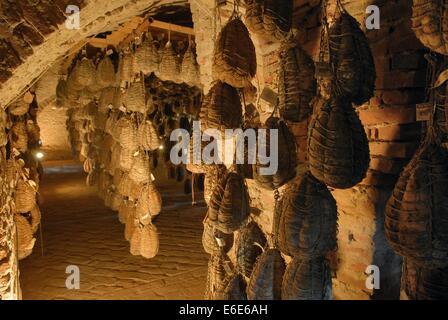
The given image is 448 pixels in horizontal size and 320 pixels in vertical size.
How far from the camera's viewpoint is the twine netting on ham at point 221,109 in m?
1.83

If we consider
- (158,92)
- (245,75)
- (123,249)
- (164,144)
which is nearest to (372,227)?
(245,75)

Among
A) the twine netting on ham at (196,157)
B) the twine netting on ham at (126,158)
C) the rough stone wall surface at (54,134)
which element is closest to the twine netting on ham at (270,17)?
the twine netting on ham at (196,157)

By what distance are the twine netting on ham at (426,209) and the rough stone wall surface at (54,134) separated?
59.1 ft

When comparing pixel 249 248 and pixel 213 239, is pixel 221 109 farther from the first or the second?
pixel 213 239

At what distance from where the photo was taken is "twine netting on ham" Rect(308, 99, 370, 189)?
4.49 ft

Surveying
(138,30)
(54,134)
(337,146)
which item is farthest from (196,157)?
(54,134)

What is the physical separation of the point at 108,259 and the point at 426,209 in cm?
466

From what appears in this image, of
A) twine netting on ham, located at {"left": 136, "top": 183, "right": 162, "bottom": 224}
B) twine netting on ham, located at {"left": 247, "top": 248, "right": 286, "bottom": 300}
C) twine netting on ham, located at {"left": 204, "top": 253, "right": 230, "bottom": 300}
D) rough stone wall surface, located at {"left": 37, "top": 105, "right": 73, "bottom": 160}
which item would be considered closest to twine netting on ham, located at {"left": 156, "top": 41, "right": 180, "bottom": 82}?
twine netting on ham, located at {"left": 136, "top": 183, "right": 162, "bottom": 224}

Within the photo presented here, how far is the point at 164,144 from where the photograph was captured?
11484 mm

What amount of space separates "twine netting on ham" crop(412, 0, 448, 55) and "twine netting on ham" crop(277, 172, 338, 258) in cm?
69

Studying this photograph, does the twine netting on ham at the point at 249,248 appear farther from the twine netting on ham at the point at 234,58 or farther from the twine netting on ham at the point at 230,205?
the twine netting on ham at the point at 234,58

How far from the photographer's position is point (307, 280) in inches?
60.9

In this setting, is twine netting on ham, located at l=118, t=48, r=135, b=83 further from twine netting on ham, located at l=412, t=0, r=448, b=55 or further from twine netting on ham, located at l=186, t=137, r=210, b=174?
twine netting on ham, located at l=412, t=0, r=448, b=55

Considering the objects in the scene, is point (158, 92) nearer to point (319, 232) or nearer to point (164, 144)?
point (164, 144)
